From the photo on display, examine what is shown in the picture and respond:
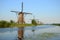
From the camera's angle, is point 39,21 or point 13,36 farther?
point 39,21

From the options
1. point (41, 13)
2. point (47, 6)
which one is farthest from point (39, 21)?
point (47, 6)

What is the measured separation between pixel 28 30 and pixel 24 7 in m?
0.54

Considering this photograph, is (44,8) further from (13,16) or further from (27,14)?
(13,16)

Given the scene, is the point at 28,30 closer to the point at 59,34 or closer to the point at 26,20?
the point at 26,20

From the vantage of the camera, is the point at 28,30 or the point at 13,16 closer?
the point at 13,16

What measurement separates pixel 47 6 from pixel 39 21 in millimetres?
384

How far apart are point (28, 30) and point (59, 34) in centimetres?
71

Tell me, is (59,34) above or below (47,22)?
below

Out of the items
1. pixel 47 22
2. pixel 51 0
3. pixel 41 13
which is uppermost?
pixel 51 0

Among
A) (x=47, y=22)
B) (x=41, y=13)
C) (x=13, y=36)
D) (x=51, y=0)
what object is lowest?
(x=13, y=36)

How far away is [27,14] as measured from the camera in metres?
3.09

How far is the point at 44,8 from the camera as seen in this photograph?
323cm

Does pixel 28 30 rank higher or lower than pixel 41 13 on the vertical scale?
lower

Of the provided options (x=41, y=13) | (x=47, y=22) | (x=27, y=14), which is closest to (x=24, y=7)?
(x=27, y=14)
